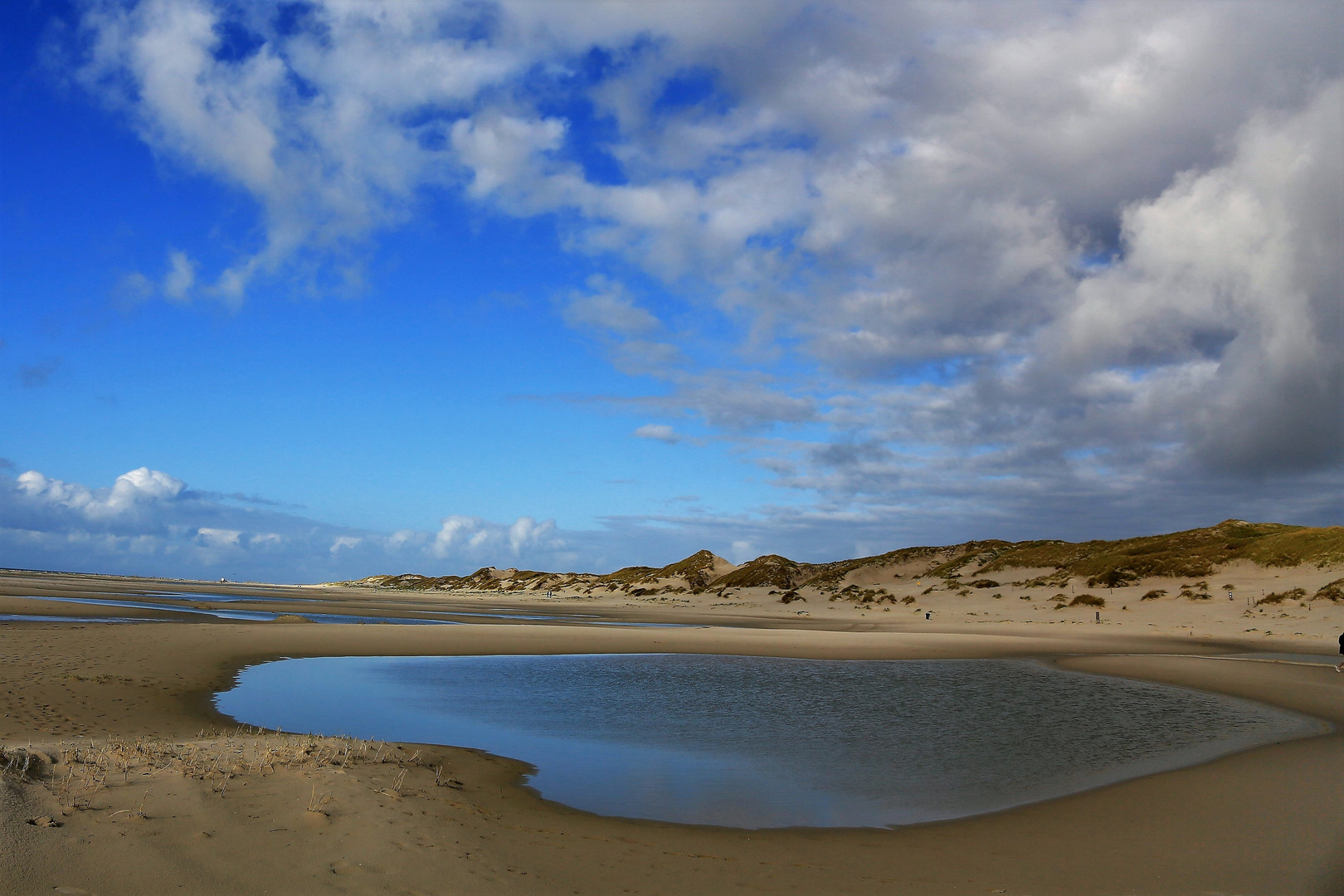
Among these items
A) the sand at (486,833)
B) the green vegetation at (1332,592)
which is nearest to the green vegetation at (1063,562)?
the green vegetation at (1332,592)

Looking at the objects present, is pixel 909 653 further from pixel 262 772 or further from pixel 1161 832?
pixel 262 772

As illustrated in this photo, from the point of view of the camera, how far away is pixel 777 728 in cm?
1598

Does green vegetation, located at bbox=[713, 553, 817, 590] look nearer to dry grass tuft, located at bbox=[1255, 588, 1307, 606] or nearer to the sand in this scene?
dry grass tuft, located at bbox=[1255, 588, 1307, 606]

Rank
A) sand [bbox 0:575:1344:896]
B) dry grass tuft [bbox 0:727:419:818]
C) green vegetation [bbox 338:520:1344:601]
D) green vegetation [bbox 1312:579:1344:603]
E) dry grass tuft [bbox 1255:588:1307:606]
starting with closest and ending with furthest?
1. sand [bbox 0:575:1344:896]
2. dry grass tuft [bbox 0:727:419:818]
3. green vegetation [bbox 1312:579:1344:603]
4. dry grass tuft [bbox 1255:588:1307:606]
5. green vegetation [bbox 338:520:1344:601]

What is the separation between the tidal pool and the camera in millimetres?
10898

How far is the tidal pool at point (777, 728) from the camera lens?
35.8ft

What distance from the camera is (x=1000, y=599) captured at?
65375 mm

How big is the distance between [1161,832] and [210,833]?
11116mm

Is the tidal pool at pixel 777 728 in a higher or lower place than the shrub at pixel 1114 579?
lower

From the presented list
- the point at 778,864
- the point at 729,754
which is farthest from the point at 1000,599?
the point at 778,864

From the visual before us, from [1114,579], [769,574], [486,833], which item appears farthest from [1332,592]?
[769,574]

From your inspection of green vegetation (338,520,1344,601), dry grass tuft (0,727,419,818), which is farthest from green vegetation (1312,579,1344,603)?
dry grass tuft (0,727,419,818)

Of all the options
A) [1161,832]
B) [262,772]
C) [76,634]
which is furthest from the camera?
[76,634]

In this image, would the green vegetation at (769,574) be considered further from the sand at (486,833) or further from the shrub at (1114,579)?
the sand at (486,833)
